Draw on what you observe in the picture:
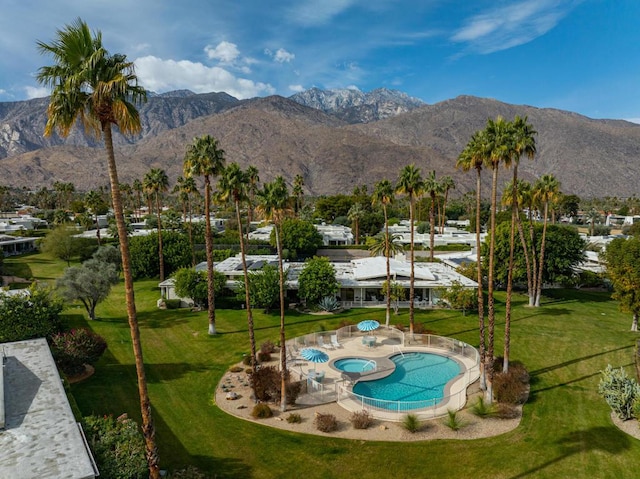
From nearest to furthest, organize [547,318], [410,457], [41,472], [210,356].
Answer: [41,472]
[410,457]
[210,356]
[547,318]

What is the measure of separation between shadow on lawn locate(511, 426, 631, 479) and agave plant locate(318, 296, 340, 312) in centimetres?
2471

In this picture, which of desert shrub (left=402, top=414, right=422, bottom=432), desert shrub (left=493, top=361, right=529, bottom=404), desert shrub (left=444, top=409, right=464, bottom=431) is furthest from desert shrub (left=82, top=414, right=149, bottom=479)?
desert shrub (left=493, top=361, right=529, bottom=404)

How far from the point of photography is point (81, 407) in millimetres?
21656

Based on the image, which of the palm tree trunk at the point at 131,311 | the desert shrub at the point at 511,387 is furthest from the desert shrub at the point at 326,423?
the desert shrub at the point at 511,387

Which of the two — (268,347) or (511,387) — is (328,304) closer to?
(268,347)

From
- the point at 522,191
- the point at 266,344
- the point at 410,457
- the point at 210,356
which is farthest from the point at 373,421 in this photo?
the point at 522,191

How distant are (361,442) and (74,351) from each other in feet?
61.0

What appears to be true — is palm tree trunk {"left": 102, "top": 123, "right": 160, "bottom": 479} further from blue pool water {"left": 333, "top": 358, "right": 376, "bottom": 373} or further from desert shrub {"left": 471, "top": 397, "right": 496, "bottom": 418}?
desert shrub {"left": 471, "top": 397, "right": 496, "bottom": 418}

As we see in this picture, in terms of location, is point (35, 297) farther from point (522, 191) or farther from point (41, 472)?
point (522, 191)

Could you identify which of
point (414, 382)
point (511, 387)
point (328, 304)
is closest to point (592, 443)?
point (511, 387)

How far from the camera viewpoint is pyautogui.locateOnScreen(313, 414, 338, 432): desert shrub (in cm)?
2059

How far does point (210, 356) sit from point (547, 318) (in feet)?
108

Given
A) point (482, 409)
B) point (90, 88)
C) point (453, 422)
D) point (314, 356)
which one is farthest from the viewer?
point (314, 356)

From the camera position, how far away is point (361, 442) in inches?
775
